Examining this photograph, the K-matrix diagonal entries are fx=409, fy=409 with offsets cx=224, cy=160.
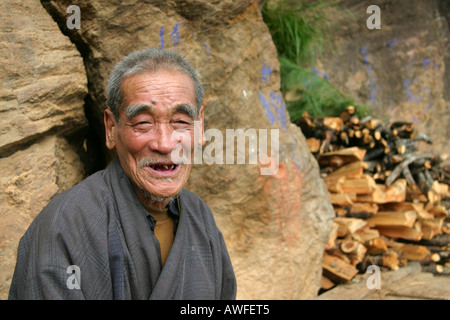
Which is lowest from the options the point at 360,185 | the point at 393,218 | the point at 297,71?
the point at 393,218

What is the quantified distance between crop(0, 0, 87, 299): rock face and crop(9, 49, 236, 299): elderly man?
0.76 m

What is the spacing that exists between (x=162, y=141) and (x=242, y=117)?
153cm

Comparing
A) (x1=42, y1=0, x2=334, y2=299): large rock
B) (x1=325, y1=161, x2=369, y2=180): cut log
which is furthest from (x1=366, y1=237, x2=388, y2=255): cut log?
(x1=42, y1=0, x2=334, y2=299): large rock

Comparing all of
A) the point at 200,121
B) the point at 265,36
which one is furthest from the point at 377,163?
the point at 200,121

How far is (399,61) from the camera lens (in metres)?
6.55

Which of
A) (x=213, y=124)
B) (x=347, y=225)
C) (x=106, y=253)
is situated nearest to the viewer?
(x=106, y=253)

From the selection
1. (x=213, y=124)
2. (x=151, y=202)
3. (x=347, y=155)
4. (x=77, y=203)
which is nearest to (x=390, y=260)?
(x=347, y=155)

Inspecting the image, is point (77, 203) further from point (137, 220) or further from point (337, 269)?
point (337, 269)

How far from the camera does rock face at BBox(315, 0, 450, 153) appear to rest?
6277 mm

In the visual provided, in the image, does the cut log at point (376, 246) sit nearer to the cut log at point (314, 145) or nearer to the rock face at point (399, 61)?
the cut log at point (314, 145)

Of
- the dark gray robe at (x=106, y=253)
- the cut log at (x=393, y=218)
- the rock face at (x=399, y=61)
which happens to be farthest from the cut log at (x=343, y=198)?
the dark gray robe at (x=106, y=253)

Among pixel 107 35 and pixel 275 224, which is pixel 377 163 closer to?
pixel 275 224

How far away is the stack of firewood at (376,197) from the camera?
167 inches
